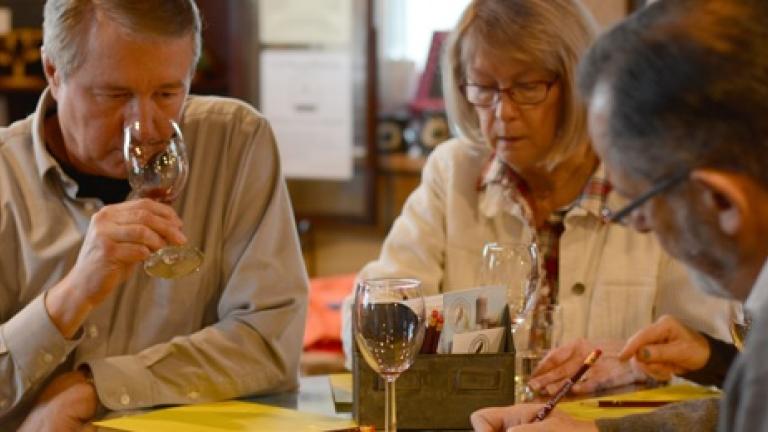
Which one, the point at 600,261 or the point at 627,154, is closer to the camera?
the point at 627,154

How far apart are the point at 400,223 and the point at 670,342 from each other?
2.40 ft

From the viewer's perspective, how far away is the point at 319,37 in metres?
5.43

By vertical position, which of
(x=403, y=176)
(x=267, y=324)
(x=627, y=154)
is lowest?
(x=403, y=176)

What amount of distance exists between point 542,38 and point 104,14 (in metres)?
0.80

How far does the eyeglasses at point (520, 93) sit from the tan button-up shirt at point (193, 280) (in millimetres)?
410

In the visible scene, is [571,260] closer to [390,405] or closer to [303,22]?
[390,405]

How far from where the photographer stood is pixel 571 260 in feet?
8.31

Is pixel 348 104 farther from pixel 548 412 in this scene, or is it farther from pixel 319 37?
pixel 548 412

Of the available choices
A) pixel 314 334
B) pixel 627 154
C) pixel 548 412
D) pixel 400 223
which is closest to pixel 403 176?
pixel 314 334

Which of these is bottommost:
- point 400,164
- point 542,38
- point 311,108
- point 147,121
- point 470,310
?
point 400,164

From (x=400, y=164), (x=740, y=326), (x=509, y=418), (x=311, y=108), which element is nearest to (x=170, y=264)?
(x=509, y=418)

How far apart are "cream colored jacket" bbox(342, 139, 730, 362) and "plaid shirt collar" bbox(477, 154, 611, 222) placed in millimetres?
14

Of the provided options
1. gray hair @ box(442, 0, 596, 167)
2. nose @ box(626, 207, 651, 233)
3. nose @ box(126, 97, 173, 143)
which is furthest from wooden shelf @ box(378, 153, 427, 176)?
nose @ box(626, 207, 651, 233)

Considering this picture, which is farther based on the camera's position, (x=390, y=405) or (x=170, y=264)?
(x=170, y=264)
